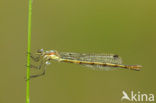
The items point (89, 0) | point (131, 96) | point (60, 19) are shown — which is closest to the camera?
point (131, 96)

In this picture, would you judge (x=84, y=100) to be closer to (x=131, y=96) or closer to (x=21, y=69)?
(x=131, y=96)

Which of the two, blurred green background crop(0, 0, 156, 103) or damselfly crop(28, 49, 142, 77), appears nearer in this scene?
damselfly crop(28, 49, 142, 77)

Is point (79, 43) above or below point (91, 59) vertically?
above

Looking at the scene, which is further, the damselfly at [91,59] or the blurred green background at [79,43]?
the blurred green background at [79,43]

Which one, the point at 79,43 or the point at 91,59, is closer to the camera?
the point at 91,59

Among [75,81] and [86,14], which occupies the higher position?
[86,14]

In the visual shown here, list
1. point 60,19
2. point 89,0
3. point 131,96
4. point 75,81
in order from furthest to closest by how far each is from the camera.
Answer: point 89,0 < point 60,19 < point 75,81 < point 131,96

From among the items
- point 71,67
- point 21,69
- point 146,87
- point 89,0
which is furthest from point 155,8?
point 21,69

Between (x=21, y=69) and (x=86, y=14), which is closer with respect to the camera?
(x=21, y=69)
